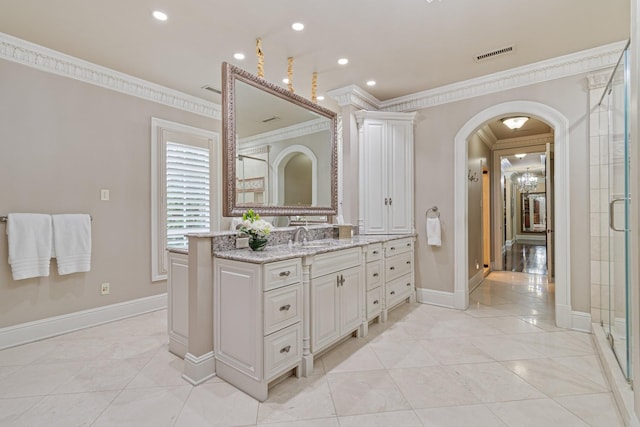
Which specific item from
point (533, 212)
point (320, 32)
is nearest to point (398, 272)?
point (320, 32)

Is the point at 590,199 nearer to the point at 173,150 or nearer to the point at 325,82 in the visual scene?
the point at 325,82

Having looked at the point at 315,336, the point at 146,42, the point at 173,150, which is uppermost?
the point at 146,42

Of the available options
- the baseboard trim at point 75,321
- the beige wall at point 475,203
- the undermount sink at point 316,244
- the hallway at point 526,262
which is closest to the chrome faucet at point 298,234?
the undermount sink at point 316,244

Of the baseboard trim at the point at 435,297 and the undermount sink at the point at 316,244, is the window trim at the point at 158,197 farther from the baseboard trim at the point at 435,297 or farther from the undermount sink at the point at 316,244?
the baseboard trim at the point at 435,297

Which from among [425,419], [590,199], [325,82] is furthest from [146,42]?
[590,199]

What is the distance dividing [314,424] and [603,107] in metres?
3.55

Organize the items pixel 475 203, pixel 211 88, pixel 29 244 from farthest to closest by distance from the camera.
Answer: pixel 475 203 < pixel 211 88 < pixel 29 244

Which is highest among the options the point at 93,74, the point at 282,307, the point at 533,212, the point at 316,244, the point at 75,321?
the point at 93,74

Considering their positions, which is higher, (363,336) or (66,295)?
(66,295)

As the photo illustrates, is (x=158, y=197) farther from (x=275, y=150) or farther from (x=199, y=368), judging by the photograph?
(x=199, y=368)

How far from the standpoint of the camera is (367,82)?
350 cm

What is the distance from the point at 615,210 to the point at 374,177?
2.20m

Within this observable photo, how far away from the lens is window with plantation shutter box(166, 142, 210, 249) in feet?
12.2

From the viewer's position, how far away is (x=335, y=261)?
8.05 feet
